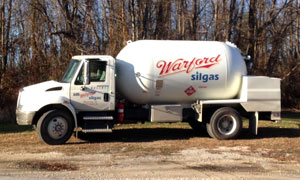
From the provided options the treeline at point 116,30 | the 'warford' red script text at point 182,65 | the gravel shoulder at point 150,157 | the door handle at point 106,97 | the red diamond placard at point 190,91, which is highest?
the treeline at point 116,30

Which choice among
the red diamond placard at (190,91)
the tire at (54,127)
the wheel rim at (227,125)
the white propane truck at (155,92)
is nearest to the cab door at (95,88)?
the white propane truck at (155,92)

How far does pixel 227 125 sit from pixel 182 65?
8.26 feet

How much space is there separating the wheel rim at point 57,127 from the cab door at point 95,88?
573 mm

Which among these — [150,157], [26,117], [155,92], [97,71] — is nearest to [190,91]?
[155,92]

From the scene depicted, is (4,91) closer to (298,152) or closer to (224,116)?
(224,116)

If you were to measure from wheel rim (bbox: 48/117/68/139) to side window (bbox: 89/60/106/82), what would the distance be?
5.00 feet

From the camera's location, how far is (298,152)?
924 cm

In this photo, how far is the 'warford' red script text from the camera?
10.5 meters

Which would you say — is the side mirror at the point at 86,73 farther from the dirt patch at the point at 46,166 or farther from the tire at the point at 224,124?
the tire at the point at 224,124

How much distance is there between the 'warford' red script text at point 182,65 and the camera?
10.5 metres

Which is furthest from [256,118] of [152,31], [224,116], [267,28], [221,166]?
[267,28]

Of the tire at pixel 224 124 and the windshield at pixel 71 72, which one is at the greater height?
the windshield at pixel 71 72

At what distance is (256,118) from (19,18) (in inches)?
669

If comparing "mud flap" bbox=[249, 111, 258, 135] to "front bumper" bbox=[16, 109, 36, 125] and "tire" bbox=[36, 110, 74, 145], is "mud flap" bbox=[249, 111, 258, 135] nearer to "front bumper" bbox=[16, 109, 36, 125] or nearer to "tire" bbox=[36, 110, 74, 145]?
"tire" bbox=[36, 110, 74, 145]
